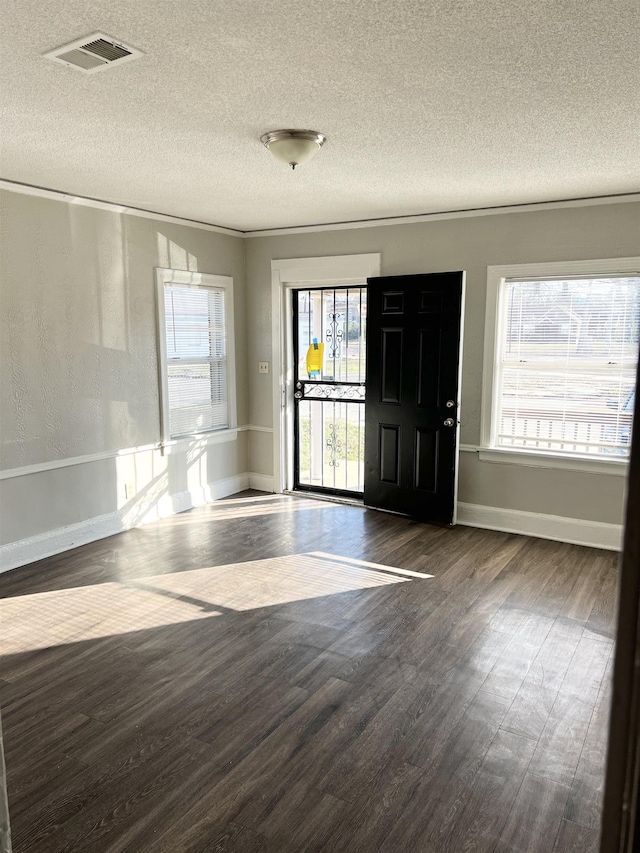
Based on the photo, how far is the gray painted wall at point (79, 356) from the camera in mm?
4113

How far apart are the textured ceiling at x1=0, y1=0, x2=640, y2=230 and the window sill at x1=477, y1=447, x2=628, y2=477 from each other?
189cm

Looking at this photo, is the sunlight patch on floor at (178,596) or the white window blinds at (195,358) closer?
the sunlight patch on floor at (178,596)

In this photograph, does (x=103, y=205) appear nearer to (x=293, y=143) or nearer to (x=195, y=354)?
(x=195, y=354)

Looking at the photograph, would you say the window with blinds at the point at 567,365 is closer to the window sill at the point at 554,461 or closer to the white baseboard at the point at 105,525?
the window sill at the point at 554,461

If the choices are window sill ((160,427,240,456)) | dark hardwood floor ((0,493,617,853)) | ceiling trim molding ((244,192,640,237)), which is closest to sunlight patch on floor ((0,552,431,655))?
dark hardwood floor ((0,493,617,853))

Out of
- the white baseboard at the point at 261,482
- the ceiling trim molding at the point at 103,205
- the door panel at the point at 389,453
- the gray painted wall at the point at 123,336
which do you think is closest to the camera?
the ceiling trim molding at the point at 103,205

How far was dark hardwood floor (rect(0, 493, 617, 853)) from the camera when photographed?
6.79 feet

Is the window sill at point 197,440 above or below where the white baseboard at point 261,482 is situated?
above

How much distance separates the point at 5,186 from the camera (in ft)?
13.0

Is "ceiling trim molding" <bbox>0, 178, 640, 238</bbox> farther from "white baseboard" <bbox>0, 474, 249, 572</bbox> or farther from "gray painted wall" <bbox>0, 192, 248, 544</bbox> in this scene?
"white baseboard" <bbox>0, 474, 249, 572</bbox>

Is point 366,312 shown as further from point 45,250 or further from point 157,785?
point 157,785

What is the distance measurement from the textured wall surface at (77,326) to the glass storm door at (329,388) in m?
1.27

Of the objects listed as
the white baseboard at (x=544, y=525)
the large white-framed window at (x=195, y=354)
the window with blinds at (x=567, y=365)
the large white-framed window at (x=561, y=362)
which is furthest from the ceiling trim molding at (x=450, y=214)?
the white baseboard at (x=544, y=525)

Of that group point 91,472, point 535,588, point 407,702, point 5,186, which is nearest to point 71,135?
point 5,186
